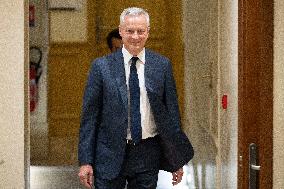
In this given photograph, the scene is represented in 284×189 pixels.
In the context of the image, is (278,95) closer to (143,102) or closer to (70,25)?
(143,102)

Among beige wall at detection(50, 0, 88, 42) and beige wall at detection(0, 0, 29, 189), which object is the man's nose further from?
beige wall at detection(50, 0, 88, 42)

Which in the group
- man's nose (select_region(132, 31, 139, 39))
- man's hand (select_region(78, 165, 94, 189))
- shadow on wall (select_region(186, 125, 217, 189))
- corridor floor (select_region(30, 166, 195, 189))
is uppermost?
man's nose (select_region(132, 31, 139, 39))

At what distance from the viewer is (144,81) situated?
9.68ft

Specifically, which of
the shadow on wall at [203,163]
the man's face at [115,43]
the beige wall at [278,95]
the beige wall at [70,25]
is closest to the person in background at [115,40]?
the man's face at [115,43]

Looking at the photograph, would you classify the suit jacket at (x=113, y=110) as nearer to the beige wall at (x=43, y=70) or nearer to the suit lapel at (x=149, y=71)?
the suit lapel at (x=149, y=71)

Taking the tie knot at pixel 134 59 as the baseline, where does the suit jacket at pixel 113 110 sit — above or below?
below

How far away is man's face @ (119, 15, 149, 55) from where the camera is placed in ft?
9.32

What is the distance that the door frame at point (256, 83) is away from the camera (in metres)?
2.18

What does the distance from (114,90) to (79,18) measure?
4.77m

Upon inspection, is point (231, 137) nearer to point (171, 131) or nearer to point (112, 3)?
point (171, 131)

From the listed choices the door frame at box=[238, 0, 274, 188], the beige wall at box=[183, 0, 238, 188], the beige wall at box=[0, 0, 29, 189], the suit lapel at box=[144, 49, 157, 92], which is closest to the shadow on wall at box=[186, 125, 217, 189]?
the beige wall at box=[183, 0, 238, 188]

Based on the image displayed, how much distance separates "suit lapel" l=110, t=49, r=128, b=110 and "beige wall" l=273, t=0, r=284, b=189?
72 centimetres

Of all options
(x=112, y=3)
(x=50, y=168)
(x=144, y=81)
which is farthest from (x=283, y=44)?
(x=112, y=3)

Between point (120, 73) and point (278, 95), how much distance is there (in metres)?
0.77
